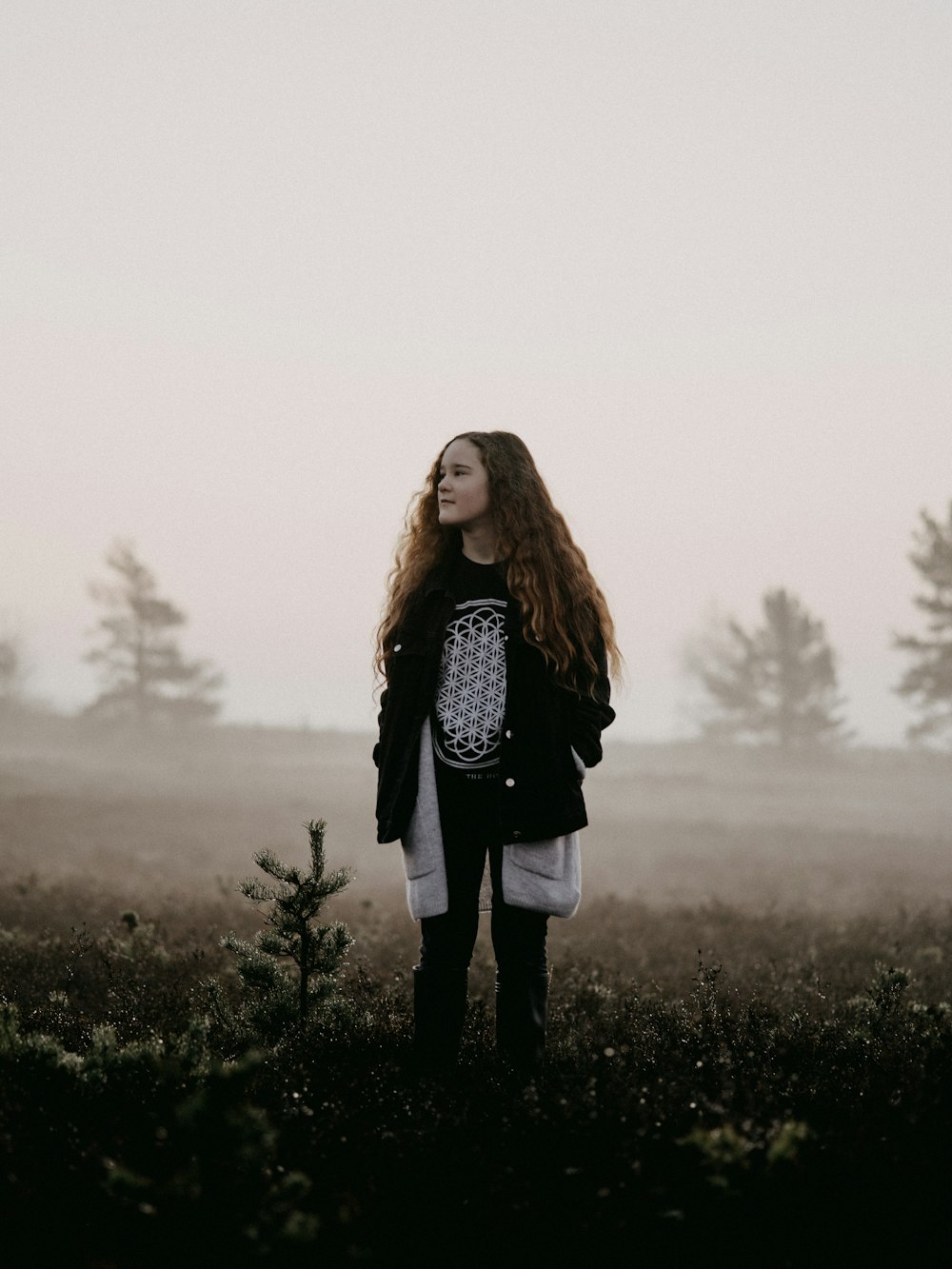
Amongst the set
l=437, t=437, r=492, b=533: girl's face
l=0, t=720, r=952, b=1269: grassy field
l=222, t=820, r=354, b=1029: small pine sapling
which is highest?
l=437, t=437, r=492, b=533: girl's face

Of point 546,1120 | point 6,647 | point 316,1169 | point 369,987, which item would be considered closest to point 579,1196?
point 546,1120

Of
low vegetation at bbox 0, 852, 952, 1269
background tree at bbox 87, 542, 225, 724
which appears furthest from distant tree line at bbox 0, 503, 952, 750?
low vegetation at bbox 0, 852, 952, 1269

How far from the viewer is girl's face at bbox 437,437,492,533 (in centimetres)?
467

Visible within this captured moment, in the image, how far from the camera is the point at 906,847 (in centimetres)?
1908

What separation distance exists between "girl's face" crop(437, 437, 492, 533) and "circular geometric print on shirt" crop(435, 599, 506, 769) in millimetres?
429

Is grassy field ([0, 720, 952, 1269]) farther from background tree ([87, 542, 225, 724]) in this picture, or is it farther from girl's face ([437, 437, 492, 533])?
background tree ([87, 542, 225, 724])

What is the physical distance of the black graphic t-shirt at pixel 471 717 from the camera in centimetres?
439

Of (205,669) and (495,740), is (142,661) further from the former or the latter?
(495,740)

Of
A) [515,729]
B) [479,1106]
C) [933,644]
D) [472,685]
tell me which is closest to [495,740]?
[515,729]

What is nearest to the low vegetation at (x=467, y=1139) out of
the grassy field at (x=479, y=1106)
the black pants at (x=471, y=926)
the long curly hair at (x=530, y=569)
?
the grassy field at (x=479, y=1106)

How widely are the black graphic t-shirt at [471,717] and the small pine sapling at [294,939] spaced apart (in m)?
0.62

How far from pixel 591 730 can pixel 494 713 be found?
458mm

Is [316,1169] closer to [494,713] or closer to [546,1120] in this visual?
[546,1120]

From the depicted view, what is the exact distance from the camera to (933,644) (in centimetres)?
3053
